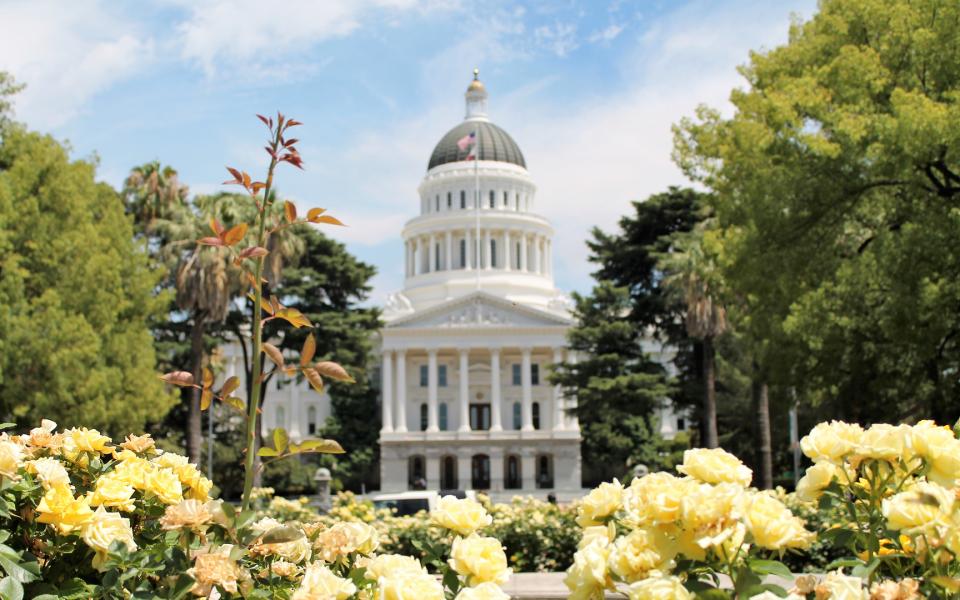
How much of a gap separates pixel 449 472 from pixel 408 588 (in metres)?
70.3

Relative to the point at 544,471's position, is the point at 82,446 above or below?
above

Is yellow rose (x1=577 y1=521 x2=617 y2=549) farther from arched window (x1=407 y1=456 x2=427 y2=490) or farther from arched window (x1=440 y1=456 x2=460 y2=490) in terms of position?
arched window (x1=440 y1=456 x2=460 y2=490)

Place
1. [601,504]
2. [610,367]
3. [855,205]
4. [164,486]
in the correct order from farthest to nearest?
[610,367], [855,205], [164,486], [601,504]

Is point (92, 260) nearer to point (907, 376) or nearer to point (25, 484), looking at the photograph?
point (907, 376)

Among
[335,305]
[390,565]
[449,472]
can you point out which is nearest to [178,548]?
[390,565]

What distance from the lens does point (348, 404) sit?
6494 centimetres

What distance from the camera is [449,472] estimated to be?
237ft

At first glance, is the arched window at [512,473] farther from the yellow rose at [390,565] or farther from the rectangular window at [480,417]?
the yellow rose at [390,565]

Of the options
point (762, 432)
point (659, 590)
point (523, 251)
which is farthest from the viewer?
point (523, 251)

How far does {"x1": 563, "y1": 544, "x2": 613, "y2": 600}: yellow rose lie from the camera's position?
302cm

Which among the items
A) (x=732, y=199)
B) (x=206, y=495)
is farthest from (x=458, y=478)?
(x=206, y=495)

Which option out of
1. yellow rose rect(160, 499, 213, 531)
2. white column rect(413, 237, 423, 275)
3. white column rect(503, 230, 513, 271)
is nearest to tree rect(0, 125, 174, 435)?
yellow rose rect(160, 499, 213, 531)

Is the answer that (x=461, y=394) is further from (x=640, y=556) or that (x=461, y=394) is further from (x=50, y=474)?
(x=640, y=556)

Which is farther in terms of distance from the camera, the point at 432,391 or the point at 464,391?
the point at 464,391
